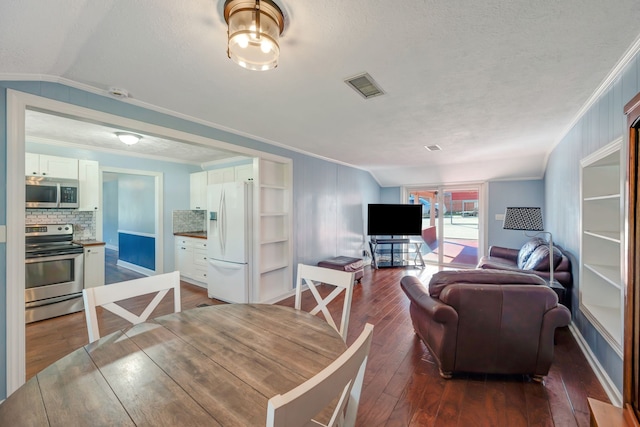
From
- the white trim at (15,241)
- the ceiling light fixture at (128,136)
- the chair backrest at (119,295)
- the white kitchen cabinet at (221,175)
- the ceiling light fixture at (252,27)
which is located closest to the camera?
the ceiling light fixture at (252,27)

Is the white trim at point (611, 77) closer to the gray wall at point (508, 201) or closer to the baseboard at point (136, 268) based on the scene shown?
the gray wall at point (508, 201)

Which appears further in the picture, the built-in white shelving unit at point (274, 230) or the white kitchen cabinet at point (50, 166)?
the built-in white shelving unit at point (274, 230)

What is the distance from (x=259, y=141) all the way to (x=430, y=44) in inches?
99.1

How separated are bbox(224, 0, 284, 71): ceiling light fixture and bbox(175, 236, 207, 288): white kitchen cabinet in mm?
3771

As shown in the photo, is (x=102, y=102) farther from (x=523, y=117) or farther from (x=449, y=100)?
(x=523, y=117)

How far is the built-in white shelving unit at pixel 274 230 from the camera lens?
12.2ft

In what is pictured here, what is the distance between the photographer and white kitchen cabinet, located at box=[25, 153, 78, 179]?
352 centimetres

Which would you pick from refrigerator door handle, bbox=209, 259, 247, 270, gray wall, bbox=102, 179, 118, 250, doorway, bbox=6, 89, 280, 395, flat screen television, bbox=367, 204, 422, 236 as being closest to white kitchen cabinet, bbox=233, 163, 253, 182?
refrigerator door handle, bbox=209, 259, 247, 270

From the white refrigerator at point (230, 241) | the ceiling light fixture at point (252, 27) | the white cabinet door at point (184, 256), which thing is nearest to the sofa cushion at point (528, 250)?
the white refrigerator at point (230, 241)

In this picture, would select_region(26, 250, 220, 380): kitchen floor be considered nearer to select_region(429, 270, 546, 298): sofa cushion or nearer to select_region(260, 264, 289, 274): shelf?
select_region(260, 264, 289, 274): shelf

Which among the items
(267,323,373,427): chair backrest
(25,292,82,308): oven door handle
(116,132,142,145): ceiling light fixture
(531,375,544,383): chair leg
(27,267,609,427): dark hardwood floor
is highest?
(116,132,142,145): ceiling light fixture

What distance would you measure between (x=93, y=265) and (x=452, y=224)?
23.4 ft

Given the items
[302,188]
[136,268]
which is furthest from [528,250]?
[136,268]

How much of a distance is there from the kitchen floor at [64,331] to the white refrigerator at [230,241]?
44 centimetres
